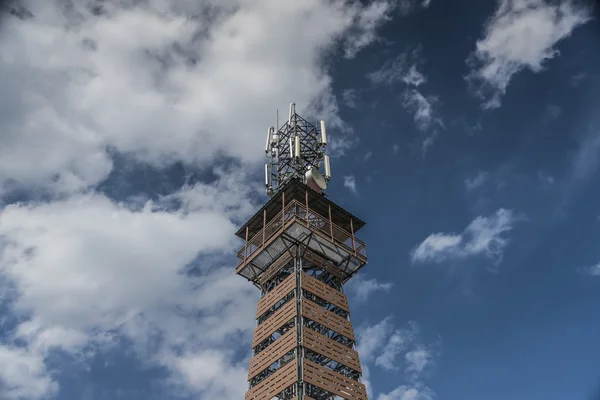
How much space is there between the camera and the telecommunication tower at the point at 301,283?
160ft

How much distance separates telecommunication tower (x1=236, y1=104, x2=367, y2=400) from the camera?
160ft

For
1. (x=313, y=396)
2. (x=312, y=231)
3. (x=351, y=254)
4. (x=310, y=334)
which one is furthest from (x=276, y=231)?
(x=313, y=396)

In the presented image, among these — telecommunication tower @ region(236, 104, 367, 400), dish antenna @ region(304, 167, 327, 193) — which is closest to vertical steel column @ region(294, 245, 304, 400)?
telecommunication tower @ region(236, 104, 367, 400)

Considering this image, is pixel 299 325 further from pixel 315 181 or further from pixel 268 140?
pixel 268 140

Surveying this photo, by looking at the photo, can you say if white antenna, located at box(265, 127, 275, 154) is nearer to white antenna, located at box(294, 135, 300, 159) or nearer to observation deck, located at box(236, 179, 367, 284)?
white antenna, located at box(294, 135, 300, 159)

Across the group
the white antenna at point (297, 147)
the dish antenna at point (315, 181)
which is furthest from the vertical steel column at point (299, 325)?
the white antenna at point (297, 147)

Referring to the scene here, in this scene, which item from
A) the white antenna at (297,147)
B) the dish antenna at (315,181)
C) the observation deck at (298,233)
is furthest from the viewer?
the white antenna at (297,147)

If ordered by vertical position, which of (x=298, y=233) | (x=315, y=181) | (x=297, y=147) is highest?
(x=297, y=147)

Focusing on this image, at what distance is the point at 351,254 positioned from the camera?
5878 cm

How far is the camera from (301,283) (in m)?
54.5

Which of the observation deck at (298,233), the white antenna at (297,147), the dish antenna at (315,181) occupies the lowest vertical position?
the observation deck at (298,233)

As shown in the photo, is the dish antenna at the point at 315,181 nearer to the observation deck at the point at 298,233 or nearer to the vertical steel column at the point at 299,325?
the observation deck at the point at 298,233

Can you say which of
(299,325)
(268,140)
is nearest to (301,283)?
(299,325)

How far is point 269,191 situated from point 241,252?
27.7 feet
